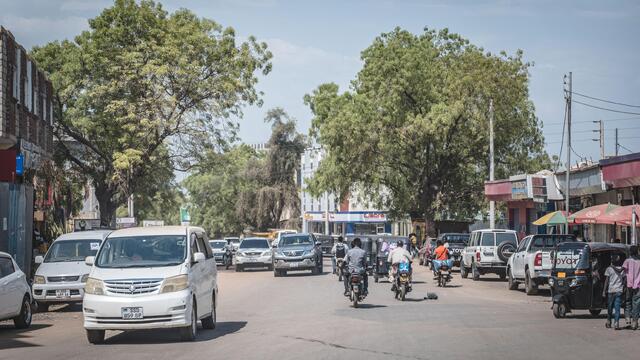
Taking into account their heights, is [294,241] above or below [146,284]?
above

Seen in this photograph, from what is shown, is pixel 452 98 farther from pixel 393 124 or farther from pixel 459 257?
pixel 459 257

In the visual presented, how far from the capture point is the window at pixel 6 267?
19.9m

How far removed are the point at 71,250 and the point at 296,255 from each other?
18.2 m

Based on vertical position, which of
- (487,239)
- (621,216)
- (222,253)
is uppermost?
(621,216)

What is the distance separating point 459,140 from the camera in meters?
65.1

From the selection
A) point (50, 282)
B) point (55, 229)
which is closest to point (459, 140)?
point (55, 229)

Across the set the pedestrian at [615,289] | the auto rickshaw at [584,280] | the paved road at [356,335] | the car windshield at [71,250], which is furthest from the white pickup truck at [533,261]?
the car windshield at [71,250]

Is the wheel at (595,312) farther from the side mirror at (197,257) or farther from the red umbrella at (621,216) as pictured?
the side mirror at (197,257)

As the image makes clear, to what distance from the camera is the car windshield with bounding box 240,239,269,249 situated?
5090 cm

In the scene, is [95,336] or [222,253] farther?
[222,253]

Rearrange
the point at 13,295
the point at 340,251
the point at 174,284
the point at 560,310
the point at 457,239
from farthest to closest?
the point at 457,239
the point at 340,251
the point at 560,310
the point at 13,295
the point at 174,284

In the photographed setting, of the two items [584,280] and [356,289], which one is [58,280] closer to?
[356,289]

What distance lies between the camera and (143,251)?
685 inches

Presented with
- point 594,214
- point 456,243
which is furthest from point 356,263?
point 456,243
